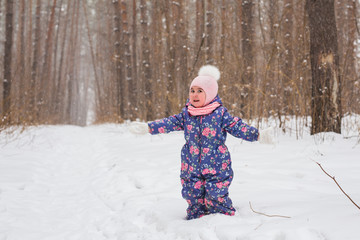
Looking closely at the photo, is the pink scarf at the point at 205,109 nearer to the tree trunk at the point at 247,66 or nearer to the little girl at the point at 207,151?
the little girl at the point at 207,151

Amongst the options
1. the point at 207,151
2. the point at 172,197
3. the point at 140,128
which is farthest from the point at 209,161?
the point at 172,197

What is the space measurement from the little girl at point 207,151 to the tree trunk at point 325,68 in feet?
8.91

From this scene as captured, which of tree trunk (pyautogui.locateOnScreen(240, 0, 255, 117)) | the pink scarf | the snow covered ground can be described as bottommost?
the snow covered ground

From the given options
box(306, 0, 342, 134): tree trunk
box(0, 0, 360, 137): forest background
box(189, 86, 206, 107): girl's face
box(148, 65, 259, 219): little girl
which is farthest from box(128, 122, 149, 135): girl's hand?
box(306, 0, 342, 134): tree trunk

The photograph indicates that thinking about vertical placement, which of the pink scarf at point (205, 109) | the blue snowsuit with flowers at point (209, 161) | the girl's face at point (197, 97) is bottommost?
the blue snowsuit with flowers at point (209, 161)

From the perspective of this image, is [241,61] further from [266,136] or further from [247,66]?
[266,136]

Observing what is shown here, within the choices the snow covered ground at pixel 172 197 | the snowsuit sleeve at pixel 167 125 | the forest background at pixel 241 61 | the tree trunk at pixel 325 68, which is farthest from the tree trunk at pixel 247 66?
the snowsuit sleeve at pixel 167 125

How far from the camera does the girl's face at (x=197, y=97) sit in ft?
7.79

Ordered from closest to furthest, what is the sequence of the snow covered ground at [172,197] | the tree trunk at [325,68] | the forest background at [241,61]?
the snow covered ground at [172,197] → the tree trunk at [325,68] → the forest background at [241,61]

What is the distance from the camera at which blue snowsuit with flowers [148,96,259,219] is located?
7.57ft

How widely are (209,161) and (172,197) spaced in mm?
916

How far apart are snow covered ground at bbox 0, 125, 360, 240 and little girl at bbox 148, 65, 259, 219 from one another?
0.16 m

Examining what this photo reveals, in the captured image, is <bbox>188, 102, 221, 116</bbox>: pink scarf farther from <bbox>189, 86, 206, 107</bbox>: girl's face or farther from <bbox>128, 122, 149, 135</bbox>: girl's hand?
<bbox>128, 122, 149, 135</bbox>: girl's hand

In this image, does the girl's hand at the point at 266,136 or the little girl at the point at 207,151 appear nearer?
the girl's hand at the point at 266,136
